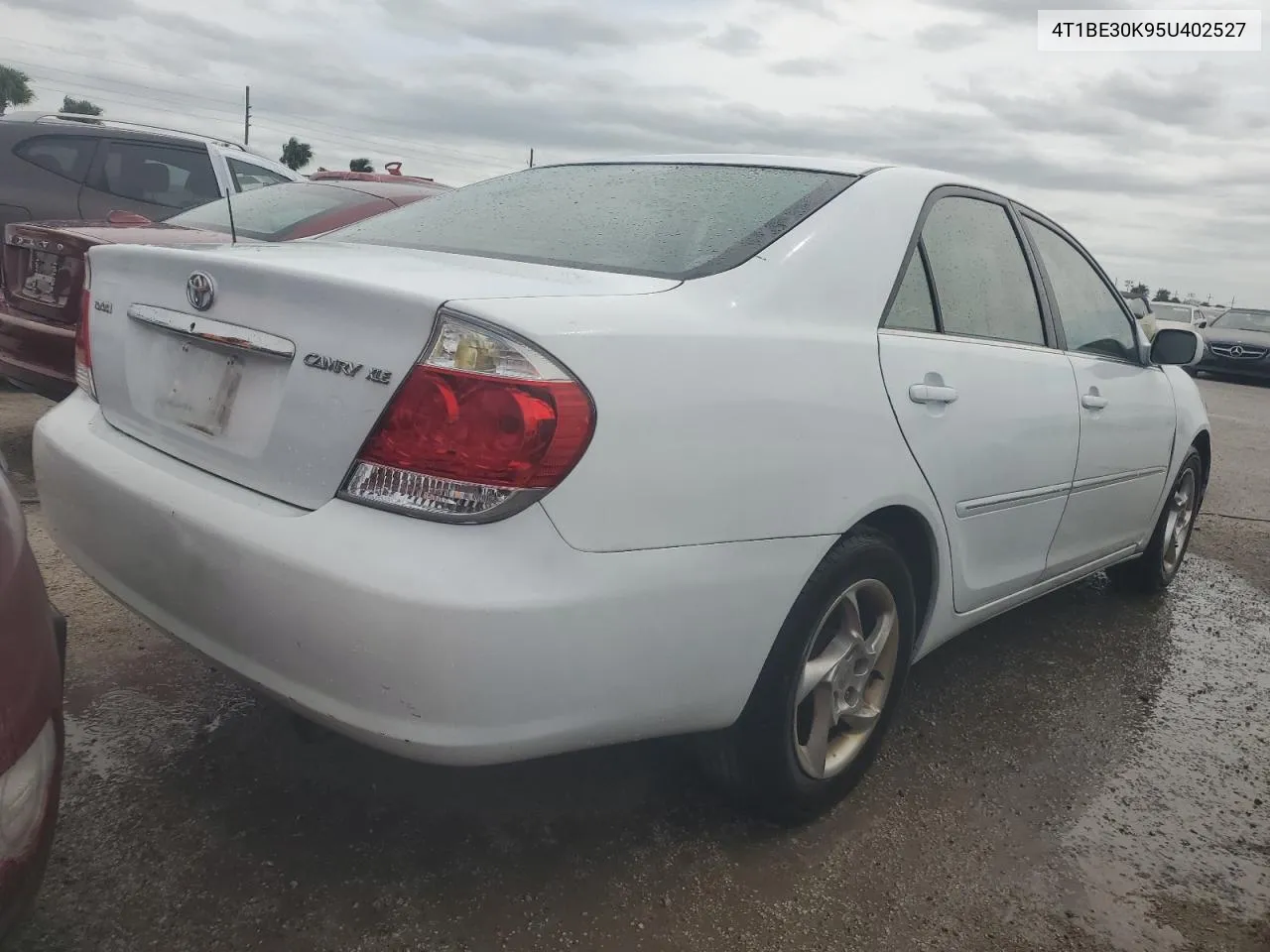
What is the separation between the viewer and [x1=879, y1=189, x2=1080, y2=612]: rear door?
249 cm

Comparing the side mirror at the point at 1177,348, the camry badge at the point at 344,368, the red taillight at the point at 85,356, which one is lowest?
the red taillight at the point at 85,356

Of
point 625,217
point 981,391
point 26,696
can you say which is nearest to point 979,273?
point 981,391

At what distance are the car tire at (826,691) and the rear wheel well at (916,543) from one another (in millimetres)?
50

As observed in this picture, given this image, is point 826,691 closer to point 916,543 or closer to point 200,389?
point 916,543

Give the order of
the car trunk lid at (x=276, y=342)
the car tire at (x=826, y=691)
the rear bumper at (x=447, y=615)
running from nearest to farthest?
the rear bumper at (x=447, y=615)
the car trunk lid at (x=276, y=342)
the car tire at (x=826, y=691)

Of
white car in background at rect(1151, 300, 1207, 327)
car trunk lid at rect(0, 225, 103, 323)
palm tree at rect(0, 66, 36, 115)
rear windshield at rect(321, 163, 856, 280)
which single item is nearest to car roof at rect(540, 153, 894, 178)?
rear windshield at rect(321, 163, 856, 280)

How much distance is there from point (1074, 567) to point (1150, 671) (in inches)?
20.3

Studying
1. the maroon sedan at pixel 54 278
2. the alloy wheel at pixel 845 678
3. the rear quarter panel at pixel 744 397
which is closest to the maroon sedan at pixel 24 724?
the rear quarter panel at pixel 744 397

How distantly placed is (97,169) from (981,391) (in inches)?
242

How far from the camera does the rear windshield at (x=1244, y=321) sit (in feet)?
65.2

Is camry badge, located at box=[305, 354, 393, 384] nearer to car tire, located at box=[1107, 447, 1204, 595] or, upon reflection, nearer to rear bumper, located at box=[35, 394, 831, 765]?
rear bumper, located at box=[35, 394, 831, 765]

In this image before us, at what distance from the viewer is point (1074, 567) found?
11.7 ft

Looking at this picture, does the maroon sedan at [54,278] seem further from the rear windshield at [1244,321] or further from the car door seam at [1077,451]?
the rear windshield at [1244,321]

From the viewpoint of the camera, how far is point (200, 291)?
2.06m
